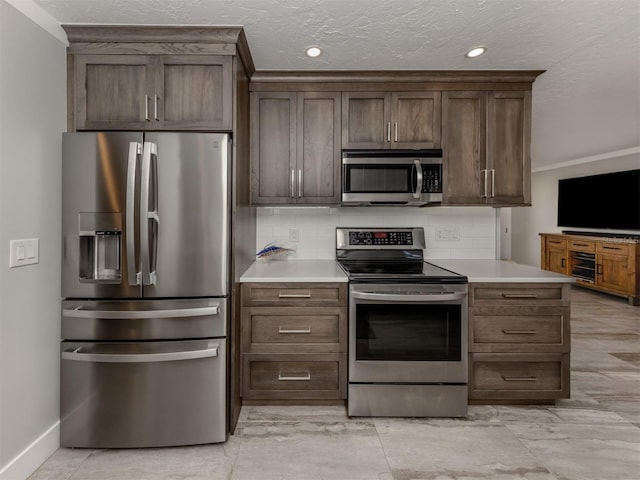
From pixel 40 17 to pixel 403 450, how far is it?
2889 mm

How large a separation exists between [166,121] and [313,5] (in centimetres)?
100

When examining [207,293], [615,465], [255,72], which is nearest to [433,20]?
[255,72]

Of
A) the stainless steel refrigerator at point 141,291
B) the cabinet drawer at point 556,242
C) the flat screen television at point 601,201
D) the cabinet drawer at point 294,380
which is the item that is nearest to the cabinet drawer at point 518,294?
the cabinet drawer at point 294,380

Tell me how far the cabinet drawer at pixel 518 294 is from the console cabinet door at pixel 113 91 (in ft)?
7.31

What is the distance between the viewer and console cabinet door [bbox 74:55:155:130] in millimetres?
2195

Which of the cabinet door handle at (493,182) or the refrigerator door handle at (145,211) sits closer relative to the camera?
the refrigerator door handle at (145,211)

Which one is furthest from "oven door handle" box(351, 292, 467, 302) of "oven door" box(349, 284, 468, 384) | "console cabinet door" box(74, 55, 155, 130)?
"console cabinet door" box(74, 55, 155, 130)

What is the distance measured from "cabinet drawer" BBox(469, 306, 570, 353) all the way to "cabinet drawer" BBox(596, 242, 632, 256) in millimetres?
4593

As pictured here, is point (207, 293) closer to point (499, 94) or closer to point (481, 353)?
point (481, 353)

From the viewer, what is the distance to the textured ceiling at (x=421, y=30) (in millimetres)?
1955

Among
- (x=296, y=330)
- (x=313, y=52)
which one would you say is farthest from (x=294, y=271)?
(x=313, y=52)

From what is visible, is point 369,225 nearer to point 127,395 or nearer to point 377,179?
point 377,179

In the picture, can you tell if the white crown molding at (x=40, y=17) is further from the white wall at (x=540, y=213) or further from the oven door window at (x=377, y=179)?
the white wall at (x=540, y=213)

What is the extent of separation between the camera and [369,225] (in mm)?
3201
